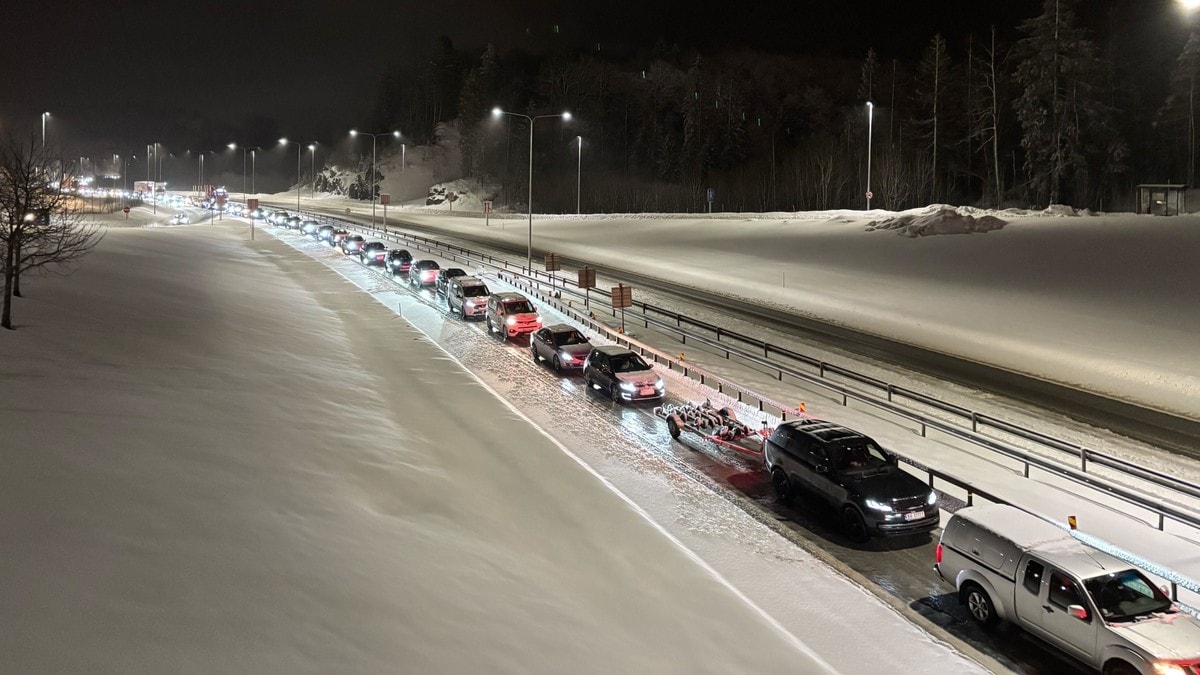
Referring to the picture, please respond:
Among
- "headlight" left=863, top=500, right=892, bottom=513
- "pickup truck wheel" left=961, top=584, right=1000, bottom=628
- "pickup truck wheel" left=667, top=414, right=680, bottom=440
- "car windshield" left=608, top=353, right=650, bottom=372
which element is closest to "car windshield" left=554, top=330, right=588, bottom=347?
"car windshield" left=608, top=353, right=650, bottom=372

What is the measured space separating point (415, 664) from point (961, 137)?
9722cm

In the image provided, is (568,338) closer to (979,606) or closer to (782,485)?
(782,485)

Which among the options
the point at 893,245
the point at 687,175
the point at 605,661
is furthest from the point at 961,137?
the point at 605,661

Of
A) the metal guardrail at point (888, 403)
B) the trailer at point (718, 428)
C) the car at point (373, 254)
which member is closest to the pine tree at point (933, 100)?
the car at point (373, 254)

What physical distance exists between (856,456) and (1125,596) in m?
5.60

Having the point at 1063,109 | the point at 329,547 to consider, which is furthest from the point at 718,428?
the point at 1063,109

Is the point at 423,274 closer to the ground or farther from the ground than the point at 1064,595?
farther from the ground

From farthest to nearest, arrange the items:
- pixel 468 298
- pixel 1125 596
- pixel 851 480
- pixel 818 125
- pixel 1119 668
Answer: pixel 818 125 < pixel 468 298 < pixel 851 480 < pixel 1125 596 < pixel 1119 668

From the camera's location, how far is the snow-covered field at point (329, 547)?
8.17 m

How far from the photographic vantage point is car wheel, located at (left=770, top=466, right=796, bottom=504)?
16234mm

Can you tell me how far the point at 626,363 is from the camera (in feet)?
78.7

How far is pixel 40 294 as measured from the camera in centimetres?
2717

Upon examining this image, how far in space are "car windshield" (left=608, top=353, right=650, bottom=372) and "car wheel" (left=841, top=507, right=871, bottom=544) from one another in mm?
9761

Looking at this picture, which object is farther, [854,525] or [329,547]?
[854,525]
